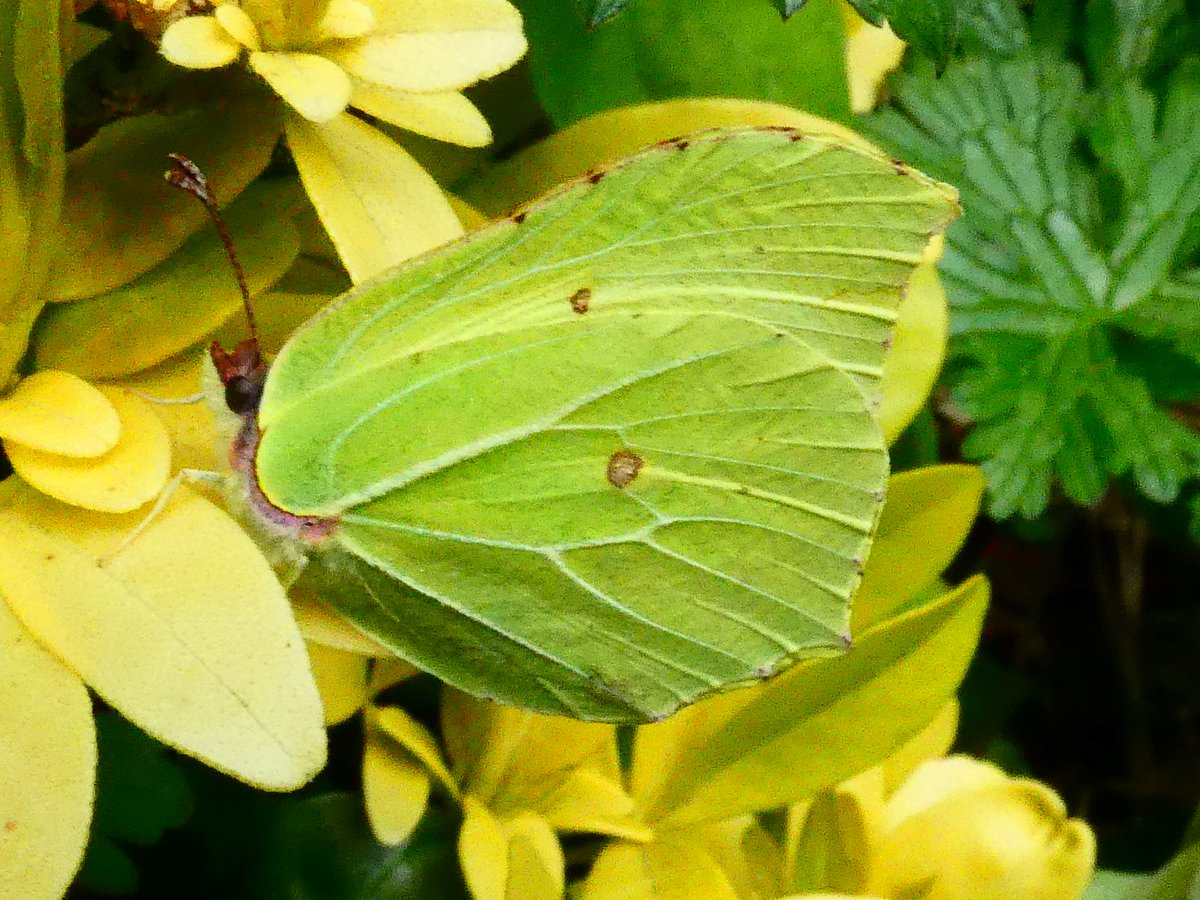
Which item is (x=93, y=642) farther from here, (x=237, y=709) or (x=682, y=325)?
(x=682, y=325)

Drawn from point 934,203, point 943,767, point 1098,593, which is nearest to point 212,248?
point 934,203

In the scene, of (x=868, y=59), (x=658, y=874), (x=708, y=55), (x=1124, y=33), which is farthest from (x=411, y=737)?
(x=1124, y=33)

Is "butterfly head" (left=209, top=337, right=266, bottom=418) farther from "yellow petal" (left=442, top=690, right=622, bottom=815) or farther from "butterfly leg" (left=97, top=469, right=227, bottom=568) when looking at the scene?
"yellow petal" (left=442, top=690, right=622, bottom=815)

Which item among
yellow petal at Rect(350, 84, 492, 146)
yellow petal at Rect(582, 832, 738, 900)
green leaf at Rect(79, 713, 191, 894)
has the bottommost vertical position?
green leaf at Rect(79, 713, 191, 894)

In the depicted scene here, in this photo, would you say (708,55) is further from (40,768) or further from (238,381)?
(40,768)

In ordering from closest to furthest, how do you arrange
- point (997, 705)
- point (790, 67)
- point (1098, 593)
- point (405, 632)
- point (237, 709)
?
point (237, 709) → point (405, 632) → point (790, 67) → point (997, 705) → point (1098, 593)

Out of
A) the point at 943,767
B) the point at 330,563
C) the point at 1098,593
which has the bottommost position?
the point at 1098,593

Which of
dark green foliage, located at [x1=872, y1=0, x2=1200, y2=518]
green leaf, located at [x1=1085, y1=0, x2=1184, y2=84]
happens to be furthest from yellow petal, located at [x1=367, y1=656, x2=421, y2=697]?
green leaf, located at [x1=1085, y1=0, x2=1184, y2=84]

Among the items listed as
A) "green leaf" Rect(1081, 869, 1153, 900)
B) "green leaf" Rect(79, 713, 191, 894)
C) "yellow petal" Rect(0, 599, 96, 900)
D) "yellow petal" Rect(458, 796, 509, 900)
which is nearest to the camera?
"yellow petal" Rect(0, 599, 96, 900)

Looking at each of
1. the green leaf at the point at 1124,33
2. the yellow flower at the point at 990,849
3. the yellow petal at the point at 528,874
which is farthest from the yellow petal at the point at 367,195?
the green leaf at the point at 1124,33
